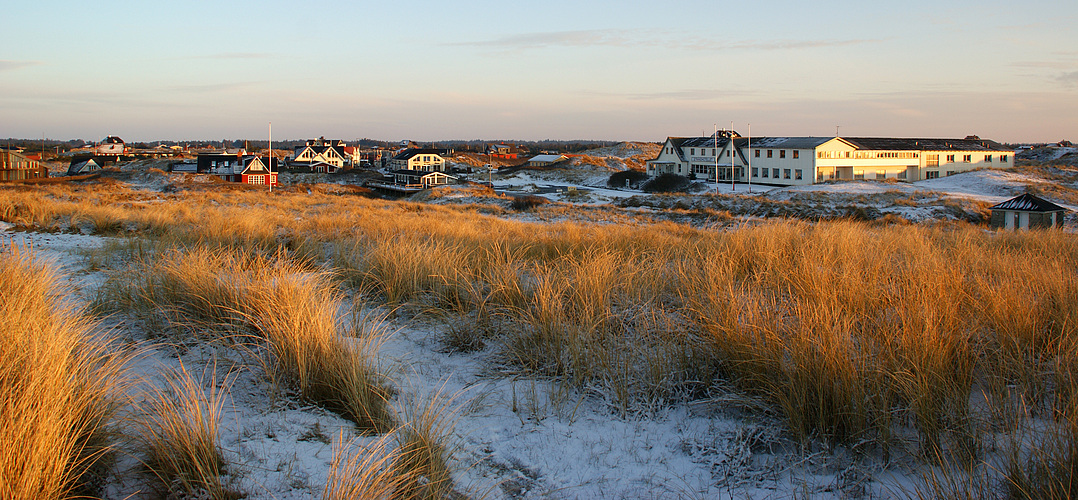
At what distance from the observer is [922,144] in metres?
65.8

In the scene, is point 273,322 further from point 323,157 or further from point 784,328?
point 323,157

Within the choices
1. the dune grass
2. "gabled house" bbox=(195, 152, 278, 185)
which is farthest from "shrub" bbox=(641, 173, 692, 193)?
the dune grass

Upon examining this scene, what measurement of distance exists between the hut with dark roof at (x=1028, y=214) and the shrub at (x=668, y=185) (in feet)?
113

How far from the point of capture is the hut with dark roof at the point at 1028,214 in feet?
78.9

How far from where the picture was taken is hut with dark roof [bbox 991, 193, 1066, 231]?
2406 cm

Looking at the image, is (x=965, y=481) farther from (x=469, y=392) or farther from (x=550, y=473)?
(x=469, y=392)

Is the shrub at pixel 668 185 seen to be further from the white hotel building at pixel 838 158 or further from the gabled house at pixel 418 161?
the gabled house at pixel 418 161

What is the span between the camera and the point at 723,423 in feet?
11.9

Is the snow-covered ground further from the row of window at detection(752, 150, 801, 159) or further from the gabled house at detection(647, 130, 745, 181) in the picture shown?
the gabled house at detection(647, 130, 745, 181)

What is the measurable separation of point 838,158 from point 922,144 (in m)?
12.3

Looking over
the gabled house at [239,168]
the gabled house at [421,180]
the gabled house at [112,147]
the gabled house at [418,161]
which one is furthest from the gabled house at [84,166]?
the gabled house at [112,147]

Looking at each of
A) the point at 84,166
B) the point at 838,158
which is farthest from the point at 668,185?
the point at 84,166

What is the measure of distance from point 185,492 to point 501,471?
54.9 inches

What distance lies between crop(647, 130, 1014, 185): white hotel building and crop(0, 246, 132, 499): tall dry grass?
62.3 meters
